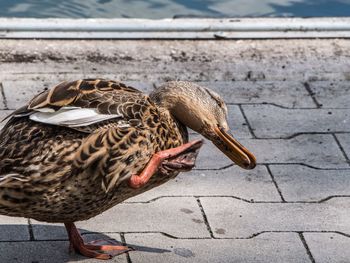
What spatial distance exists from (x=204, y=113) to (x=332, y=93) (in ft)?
7.38

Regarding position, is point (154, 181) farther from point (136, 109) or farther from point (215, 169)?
point (215, 169)

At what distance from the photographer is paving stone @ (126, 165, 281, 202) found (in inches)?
224

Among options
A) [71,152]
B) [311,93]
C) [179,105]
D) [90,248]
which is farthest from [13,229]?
[311,93]

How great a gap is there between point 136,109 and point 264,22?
10.5ft

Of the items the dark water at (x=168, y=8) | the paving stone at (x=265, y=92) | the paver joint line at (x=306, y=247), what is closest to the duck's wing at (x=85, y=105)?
the paver joint line at (x=306, y=247)

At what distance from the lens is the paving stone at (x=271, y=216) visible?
212 inches

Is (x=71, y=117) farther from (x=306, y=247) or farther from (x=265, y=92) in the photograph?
(x=265, y=92)

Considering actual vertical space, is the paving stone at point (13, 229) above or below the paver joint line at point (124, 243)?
above

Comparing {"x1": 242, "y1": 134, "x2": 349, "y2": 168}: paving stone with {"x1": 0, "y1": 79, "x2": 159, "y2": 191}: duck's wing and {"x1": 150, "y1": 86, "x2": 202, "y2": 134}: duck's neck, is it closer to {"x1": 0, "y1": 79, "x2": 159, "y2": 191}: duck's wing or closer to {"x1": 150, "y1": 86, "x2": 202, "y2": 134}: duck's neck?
{"x1": 150, "y1": 86, "x2": 202, "y2": 134}: duck's neck

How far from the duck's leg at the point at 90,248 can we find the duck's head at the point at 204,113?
709 mm

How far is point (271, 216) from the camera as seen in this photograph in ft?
18.0

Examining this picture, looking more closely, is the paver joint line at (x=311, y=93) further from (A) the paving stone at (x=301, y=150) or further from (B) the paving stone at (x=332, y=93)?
(A) the paving stone at (x=301, y=150)

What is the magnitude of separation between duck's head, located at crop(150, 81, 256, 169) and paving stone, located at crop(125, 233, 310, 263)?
1.52 feet

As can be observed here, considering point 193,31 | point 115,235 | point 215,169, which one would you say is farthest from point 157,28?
point 115,235
